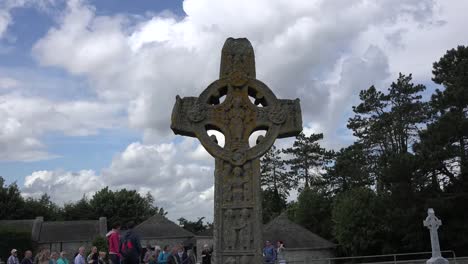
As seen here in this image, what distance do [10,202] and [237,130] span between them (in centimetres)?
6534

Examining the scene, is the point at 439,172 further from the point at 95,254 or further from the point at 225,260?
the point at 225,260

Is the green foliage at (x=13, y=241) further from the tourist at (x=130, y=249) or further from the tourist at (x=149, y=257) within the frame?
the tourist at (x=130, y=249)

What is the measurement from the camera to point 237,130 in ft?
28.4

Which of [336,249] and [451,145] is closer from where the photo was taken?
[451,145]

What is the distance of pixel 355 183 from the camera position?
5259 centimetres

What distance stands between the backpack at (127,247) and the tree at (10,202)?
61.7m

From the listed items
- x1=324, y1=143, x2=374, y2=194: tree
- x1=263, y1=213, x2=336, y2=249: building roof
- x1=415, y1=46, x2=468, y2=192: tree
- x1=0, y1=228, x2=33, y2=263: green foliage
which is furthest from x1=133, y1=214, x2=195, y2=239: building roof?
x1=415, y1=46, x2=468, y2=192: tree

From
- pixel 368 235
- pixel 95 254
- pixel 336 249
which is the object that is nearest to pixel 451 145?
pixel 368 235

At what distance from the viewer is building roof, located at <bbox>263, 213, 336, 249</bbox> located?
130 ft

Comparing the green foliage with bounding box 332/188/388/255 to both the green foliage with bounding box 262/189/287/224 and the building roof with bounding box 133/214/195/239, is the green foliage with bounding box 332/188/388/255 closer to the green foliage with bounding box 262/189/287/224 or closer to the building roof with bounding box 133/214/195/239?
the building roof with bounding box 133/214/195/239

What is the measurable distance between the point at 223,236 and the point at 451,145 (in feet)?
99.5

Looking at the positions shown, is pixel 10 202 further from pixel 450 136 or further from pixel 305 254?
pixel 450 136

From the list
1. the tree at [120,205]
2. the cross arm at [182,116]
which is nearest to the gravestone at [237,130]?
the cross arm at [182,116]

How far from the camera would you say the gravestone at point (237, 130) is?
8.27 metres
